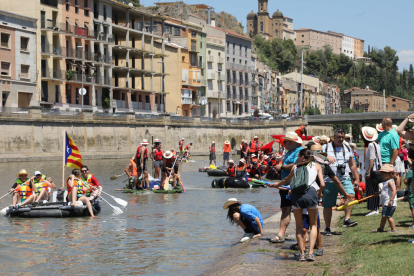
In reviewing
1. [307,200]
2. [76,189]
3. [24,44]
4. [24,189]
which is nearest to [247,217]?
[307,200]

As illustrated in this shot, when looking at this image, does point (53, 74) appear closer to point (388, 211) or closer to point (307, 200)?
point (388, 211)

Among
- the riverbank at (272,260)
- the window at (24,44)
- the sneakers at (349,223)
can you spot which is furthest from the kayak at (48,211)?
the window at (24,44)

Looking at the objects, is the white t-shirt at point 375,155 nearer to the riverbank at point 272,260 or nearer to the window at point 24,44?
the riverbank at point 272,260

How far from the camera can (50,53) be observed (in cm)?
5756

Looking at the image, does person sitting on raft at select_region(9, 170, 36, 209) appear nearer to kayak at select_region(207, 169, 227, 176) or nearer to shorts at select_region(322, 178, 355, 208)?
shorts at select_region(322, 178, 355, 208)

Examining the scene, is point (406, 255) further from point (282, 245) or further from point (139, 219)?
point (139, 219)

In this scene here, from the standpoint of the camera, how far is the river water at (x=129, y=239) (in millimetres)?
11328

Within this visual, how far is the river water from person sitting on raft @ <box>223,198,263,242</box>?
726mm

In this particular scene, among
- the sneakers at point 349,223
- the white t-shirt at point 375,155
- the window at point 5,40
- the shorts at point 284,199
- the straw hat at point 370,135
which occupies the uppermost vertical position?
the window at point 5,40

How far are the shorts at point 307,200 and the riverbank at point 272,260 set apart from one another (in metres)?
0.91

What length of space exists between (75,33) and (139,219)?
47.9 meters

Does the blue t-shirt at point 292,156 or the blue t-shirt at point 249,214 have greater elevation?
the blue t-shirt at point 292,156

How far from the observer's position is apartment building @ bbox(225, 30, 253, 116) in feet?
336

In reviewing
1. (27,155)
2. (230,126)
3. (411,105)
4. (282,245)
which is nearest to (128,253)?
(282,245)
